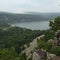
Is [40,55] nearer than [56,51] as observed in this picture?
No

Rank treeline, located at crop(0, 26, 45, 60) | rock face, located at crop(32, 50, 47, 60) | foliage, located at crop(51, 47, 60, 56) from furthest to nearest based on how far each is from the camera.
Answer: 1. rock face, located at crop(32, 50, 47, 60)
2. foliage, located at crop(51, 47, 60, 56)
3. treeline, located at crop(0, 26, 45, 60)

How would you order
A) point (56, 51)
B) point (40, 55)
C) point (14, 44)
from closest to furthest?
point (56, 51), point (40, 55), point (14, 44)

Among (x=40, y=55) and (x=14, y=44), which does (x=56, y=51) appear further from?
(x=14, y=44)

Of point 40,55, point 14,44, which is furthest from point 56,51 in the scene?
point 14,44

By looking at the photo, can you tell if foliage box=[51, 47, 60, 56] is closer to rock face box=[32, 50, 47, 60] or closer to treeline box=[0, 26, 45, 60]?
rock face box=[32, 50, 47, 60]

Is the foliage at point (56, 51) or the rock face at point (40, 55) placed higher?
the foliage at point (56, 51)

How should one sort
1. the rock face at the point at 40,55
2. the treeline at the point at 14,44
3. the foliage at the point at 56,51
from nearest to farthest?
1. the treeline at the point at 14,44
2. the foliage at the point at 56,51
3. the rock face at the point at 40,55

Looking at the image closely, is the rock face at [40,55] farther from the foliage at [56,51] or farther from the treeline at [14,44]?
the treeline at [14,44]

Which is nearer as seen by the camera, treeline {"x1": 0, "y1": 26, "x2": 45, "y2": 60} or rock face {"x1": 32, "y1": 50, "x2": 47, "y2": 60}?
treeline {"x1": 0, "y1": 26, "x2": 45, "y2": 60}

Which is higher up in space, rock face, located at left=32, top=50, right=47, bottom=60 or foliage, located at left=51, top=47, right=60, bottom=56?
foliage, located at left=51, top=47, right=60, bottom=56

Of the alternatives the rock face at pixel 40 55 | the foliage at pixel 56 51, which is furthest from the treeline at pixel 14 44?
the foliage at pixel 56 51

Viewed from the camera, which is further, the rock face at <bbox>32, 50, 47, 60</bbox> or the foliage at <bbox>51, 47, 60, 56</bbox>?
the rock face at <bbox>32, 50, 47, 60</bbox>

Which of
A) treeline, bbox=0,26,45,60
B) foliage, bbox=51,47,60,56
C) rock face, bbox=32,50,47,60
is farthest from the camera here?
rock face, bbox=32,50,47,60

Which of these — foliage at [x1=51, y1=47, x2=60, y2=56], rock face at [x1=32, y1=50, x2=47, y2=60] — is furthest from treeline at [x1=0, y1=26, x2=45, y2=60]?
foliage at [x1=51, y1=47, x2=60, y2=56]
